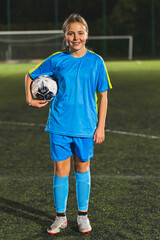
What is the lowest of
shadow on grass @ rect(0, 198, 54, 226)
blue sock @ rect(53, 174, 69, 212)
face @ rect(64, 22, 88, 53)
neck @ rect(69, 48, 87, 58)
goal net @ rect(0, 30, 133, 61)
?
goal net @ rect(0, 30, 133, 61)

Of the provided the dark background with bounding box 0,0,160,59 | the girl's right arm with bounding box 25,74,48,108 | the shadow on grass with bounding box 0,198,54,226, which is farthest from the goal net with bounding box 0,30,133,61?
the girl's right arm with bounding box 25,74,48,108

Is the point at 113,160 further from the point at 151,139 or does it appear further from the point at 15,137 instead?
the point at 15,137

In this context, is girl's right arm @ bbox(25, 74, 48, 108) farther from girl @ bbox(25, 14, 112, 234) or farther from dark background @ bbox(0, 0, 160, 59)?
dark background @ bbox(0, 0, 160, 59)

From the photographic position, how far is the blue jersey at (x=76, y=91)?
310cm

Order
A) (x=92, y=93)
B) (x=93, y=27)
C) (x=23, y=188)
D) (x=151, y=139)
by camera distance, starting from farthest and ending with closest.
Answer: (x=93, y=27) → (x=151, y=139) → (x=23, y=188) → (x=92, y=93)

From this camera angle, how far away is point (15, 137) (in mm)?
6707

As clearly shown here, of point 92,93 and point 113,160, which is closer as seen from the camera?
point 92,93

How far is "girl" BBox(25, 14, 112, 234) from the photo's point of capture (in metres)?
3.10

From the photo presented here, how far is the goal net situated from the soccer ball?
21782 millimetres

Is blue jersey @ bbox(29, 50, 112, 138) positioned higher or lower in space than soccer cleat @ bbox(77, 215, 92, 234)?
higher

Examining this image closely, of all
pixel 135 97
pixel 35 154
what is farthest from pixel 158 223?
pixel 135 97

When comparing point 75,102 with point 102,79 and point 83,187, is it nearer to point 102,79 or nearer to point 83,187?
point 102,79

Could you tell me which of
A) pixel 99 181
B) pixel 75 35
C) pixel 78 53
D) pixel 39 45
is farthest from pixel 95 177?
pixel 39 45

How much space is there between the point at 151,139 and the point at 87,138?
11.1 ft
